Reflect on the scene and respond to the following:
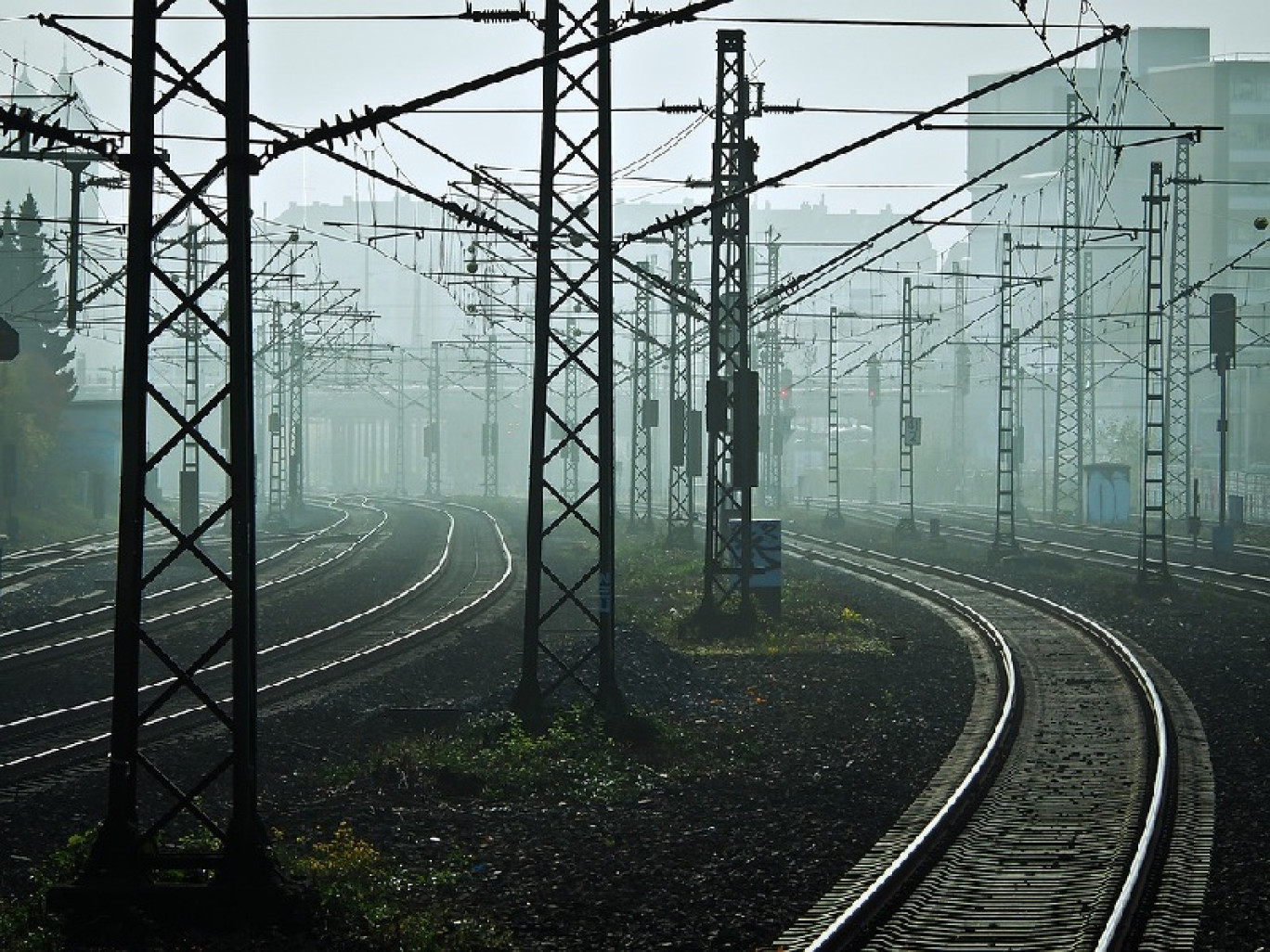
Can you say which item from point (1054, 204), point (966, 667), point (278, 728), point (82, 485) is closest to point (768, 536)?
point (966, 667)

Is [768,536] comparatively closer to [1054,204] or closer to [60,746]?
[60,746]

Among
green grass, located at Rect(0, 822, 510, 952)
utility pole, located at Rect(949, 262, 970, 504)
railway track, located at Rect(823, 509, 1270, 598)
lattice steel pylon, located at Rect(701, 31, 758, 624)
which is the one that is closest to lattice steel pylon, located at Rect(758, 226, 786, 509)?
railway track, located at Rect(823, 509, 1270, 598)

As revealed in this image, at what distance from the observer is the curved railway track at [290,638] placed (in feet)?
51.5

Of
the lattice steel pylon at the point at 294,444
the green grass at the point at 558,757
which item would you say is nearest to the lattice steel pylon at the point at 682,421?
the green grass at the point at 558,757

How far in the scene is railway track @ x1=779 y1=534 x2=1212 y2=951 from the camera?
918 centimetres

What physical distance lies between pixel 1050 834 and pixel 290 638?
1458 centimetres

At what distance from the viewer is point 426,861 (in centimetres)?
1081

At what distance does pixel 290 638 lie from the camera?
2416 cm

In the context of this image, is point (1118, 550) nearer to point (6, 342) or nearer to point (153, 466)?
point (6, 342)

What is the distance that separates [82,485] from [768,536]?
41.4 meters

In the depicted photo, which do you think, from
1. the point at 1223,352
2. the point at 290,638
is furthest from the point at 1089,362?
the point at 290,638

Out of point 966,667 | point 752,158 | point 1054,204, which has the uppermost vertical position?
point 1054,204

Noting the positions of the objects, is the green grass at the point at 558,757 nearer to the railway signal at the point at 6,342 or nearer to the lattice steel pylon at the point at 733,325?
the lattice steel pylon at the point at 733,325

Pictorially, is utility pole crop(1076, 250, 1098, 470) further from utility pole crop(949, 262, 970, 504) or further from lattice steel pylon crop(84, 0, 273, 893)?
lattice steel pylon crop(84, 0, 273, 893)
